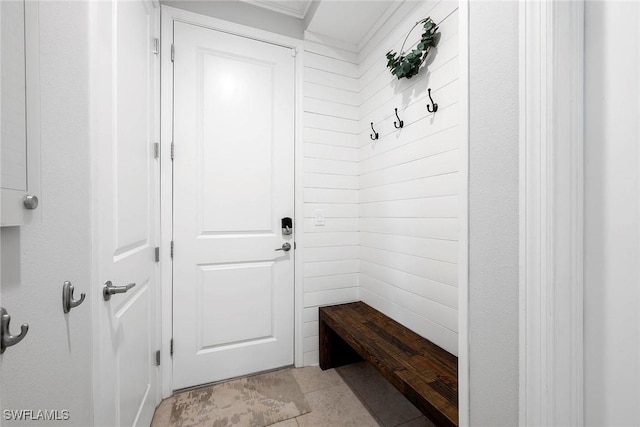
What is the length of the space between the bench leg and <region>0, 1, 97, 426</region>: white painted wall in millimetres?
1418

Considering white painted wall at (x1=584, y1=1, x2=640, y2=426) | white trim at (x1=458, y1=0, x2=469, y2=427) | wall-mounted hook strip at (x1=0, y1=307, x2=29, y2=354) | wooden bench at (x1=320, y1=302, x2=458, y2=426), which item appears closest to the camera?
wall-mounted hook strip at (x1=0, y1=307, x2=29, y2=354)

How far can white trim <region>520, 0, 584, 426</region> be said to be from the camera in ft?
2.06

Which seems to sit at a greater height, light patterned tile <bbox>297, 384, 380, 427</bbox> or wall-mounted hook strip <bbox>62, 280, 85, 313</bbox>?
wall-mounted hook strip <bbox>62, 280, 85, 313</bbox>

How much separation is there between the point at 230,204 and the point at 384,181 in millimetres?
1104

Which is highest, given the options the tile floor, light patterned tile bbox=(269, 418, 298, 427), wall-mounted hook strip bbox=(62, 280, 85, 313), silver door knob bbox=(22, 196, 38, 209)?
silver door knob bbox=(22, 196, 38, 209)

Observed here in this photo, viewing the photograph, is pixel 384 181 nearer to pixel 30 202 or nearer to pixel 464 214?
pixel 464 214

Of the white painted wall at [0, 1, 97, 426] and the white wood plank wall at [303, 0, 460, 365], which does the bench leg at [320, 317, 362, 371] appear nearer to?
the white wood plank wall at [303, 0, 460, 365]

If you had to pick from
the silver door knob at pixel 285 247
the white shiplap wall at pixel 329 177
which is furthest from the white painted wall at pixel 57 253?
the white shiplap wall at pixel 329 177

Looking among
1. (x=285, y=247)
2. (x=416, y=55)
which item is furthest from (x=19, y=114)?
(x=416, y=55)

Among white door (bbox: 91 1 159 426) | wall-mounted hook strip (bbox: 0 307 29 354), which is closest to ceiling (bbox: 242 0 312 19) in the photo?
white door (bbox: 91 1 159 426)

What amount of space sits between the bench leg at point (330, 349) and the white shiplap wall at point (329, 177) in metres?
0.09

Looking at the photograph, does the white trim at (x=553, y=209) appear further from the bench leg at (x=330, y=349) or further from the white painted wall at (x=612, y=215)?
the bench leg at (x=330, y=349)

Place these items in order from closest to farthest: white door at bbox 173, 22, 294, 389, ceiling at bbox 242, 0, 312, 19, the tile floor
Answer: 1. the tile floor
2. white door at bbox 173, 22, 294, 389
3. ceiling at bbox 242, 0, 312, 19

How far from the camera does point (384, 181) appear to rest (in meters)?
1.91
